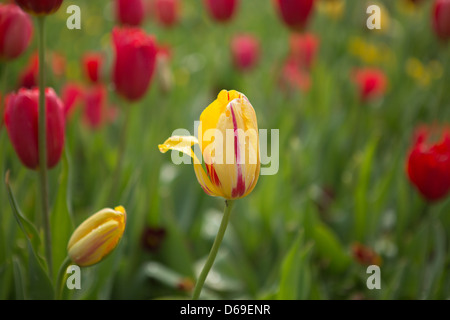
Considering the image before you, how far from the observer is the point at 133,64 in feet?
2.52

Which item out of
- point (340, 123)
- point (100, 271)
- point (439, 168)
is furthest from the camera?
point (340, 123)

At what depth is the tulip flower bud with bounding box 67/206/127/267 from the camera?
516 mm

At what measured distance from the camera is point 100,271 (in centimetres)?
67

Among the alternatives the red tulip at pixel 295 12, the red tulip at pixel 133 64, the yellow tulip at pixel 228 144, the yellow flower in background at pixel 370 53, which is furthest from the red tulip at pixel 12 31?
the yellow flower in background at pixel 370 53

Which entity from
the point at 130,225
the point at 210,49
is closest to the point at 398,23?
the point at 210,49

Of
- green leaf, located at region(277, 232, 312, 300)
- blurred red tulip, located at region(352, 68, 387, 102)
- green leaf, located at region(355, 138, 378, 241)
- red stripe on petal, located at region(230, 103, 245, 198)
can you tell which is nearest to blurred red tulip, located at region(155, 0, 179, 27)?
blurred red tulip, located at region(352, 68, 387, 102)

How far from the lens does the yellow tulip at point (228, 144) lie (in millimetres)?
461

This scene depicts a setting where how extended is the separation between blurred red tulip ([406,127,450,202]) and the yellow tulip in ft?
1.43

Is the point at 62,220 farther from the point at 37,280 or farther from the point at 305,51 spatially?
the point at 305,51

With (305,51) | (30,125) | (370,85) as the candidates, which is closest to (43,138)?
(30,125)

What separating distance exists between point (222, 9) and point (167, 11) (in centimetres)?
37
